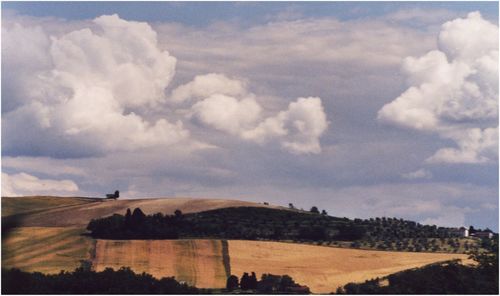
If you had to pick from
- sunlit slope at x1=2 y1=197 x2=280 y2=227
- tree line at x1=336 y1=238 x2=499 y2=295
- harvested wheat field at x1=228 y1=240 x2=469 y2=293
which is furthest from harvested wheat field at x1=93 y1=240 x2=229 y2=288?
tree line at x1=336 y1=238 x2=499 y2=295

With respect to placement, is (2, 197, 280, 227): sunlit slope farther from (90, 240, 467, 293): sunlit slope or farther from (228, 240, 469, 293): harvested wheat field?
(228, 240, 469, 293): harvested wheat field

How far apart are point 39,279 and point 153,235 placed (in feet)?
58.6

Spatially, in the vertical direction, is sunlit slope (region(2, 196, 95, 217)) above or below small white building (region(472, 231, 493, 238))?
above

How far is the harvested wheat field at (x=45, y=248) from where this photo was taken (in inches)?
4304

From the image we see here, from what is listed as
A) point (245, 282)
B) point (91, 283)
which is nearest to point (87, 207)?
point (91, 283)

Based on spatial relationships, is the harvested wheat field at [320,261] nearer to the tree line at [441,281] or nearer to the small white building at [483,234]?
the tree line at [441,281]

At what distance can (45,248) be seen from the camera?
377 ft

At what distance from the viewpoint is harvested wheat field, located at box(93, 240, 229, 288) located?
106125mm

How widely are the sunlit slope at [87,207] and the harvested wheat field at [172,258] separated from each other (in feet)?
36.0

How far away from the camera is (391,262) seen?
367 ft

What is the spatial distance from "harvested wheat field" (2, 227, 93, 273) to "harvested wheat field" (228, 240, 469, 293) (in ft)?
60.5

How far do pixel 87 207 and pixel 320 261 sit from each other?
37201mm

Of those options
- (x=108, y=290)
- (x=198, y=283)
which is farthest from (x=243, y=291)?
(x=108, y=290)

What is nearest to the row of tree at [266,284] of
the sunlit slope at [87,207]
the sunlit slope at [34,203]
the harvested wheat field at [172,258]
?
the harvested wheat field at [172,258]
